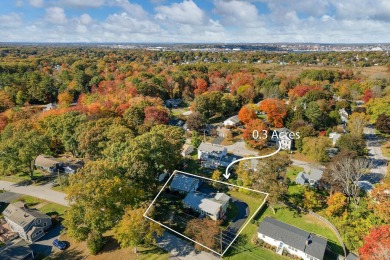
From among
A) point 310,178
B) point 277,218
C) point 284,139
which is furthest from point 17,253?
point 284,139

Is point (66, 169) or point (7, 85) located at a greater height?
point (7, 85)

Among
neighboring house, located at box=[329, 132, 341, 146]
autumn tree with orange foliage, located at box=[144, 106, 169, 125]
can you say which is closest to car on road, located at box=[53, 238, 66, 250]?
autumn tree with orange foliage, located at box=[144, 106, 169, 125]

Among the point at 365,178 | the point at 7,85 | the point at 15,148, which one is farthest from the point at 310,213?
the point at 7,85

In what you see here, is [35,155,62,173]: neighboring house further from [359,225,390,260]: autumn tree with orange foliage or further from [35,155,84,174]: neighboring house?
[359,225,390,260]: autumn tree with orange foliage

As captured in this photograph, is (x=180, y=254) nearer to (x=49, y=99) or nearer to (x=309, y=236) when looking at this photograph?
(x=309, y=236)

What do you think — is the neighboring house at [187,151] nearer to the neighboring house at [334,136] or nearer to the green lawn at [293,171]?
the green lawn at [293,171]

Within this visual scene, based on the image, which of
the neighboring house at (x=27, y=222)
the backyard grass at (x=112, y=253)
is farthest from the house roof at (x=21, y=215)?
the backyard grass at (x=112, y=253)
